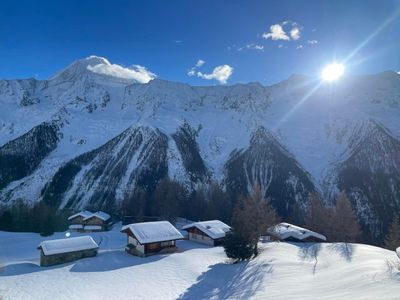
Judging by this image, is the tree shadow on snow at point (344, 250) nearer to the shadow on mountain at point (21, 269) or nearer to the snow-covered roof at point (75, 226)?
the shadow on mountain at point (21, 269)

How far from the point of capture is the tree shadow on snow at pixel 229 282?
27.1 meters

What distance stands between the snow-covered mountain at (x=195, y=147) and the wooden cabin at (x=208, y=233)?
63.7 m

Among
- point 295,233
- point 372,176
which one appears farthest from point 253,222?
point 372,176

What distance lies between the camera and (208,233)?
59938 mm

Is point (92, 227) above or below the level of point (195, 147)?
below

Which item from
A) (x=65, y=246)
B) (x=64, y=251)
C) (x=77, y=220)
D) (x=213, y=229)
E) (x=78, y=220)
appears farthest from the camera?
(x=77, y=220)

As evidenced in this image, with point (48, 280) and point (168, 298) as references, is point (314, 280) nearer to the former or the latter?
point (168, 298)

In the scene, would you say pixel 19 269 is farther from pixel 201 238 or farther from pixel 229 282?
pixel 201 238

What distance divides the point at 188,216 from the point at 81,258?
53.9 metres

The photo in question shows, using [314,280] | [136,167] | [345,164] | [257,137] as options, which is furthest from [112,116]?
[314,280]

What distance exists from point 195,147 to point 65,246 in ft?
370

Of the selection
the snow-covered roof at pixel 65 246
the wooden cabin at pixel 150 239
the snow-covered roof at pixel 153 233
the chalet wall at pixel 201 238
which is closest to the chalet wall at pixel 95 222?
the chalet wall at pixel 201 238

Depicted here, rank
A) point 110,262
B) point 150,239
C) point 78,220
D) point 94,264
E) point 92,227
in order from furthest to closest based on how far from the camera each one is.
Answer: point 78,220, point 92,227, point 150,239, point 110,262, point 94,264

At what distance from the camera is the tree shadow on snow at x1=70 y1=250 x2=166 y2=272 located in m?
41.7
